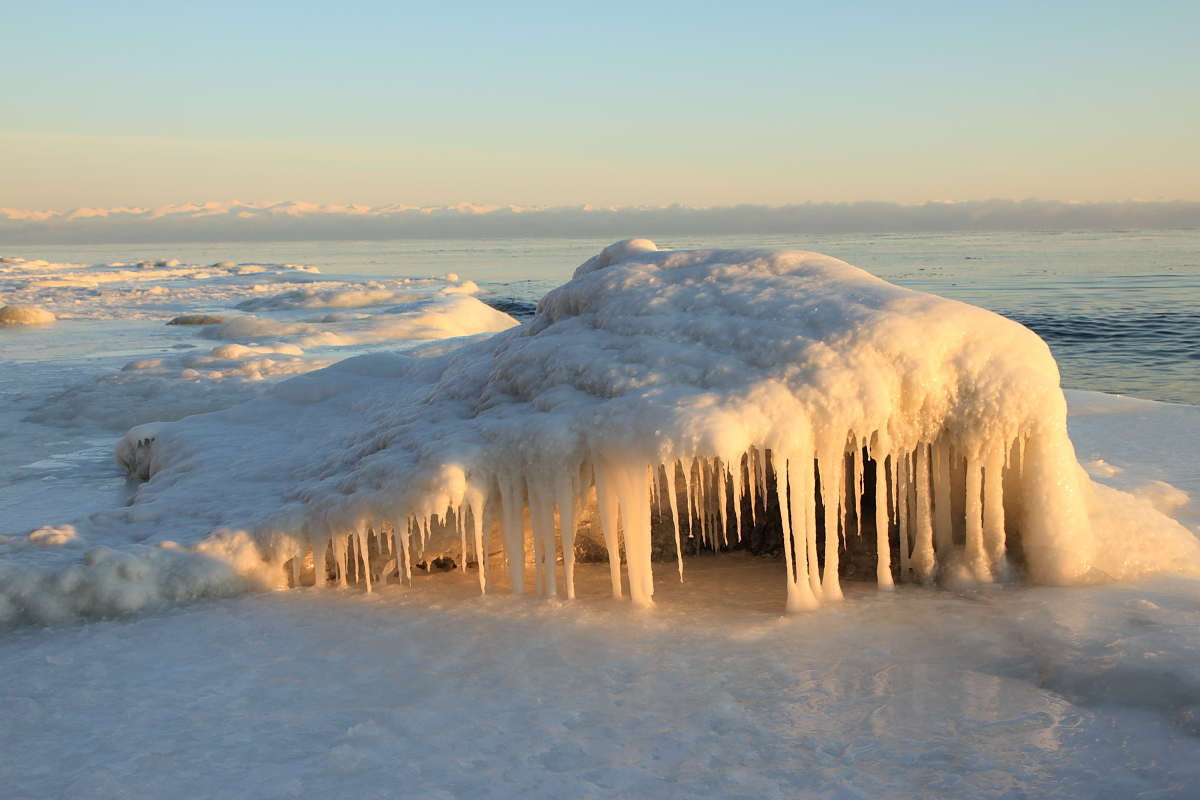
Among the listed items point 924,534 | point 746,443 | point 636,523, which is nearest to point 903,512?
point 924,534

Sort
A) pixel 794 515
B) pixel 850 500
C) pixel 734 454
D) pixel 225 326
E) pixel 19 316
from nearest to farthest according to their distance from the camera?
pixel 734 454
pixel 794 515
pixel 850 500
pixel 225 326
pixel 19 316

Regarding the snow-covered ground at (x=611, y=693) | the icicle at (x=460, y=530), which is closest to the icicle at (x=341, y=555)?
the snow-covered ground at (x=611, y=693)

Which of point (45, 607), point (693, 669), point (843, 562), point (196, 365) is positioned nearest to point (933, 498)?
point (843, 562)

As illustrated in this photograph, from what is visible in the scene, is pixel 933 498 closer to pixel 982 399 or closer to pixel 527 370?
pixel 982 399

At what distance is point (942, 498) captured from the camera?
477cm

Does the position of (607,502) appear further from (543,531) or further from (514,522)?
(514,522)

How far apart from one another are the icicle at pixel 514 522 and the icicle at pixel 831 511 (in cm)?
159

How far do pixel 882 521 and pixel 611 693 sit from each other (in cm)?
182

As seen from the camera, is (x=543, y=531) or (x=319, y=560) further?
(x=319, y=560)

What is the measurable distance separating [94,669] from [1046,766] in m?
3.97

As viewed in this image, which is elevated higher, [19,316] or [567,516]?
[19,316]

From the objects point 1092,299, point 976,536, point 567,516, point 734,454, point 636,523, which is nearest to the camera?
point 734,454

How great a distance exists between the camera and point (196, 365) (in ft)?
40.8

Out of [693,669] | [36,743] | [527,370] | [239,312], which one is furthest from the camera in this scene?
[239,312]
